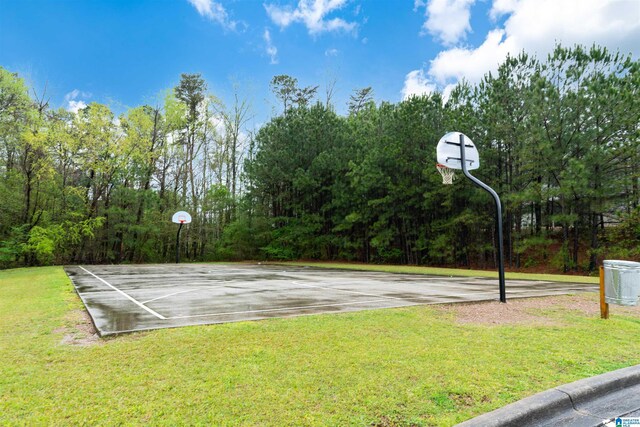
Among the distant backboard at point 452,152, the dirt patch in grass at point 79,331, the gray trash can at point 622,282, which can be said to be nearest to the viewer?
the dirt patch in grass at point 79,331

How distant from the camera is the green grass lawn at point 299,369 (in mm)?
2336

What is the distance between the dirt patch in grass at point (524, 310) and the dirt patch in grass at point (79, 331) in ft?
15.2

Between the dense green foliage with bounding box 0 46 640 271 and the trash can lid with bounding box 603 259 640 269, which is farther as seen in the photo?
the dense green foliage with bounding box 0 46 640 271

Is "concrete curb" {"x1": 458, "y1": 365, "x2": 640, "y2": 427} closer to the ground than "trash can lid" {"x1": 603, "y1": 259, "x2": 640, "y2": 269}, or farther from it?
closer to the ground

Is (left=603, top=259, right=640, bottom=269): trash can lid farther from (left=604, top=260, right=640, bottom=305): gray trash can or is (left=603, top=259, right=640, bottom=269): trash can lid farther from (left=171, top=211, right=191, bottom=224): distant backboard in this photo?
(left=171, top=211, right=191, bottom=224): distant backboard

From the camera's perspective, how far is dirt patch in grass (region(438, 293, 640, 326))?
508 cm

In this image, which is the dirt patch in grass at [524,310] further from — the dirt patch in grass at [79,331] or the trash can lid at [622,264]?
the dirt patch in grass at [79,331]

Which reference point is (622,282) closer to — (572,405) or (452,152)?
(572,405)

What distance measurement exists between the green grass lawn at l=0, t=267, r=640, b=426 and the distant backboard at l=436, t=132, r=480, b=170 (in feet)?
10.9

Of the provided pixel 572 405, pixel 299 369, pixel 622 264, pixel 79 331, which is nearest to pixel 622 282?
pixel 622 264

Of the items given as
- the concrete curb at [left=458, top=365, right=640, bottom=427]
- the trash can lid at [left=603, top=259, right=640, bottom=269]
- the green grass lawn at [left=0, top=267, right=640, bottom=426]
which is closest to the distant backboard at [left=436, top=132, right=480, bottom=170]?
the trash can lid at [left=603, top=259, right=640, bottom=269]

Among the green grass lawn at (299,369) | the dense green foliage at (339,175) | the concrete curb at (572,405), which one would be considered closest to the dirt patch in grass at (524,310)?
the green grass lawn at (299,369)

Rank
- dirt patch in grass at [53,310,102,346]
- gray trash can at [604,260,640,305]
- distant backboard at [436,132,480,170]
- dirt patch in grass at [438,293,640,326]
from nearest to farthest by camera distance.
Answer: dirt patch in grass at [53,310,102,346] < gray trash can at [604,260,640,305] < dirt patch in grass at [438,293,640,326] < distant backboard at [436,132,480,170]

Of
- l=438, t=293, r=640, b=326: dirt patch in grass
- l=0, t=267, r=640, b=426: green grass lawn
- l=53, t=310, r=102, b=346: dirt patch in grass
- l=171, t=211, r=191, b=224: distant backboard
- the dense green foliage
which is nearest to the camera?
l=0, t=267, r=640, b=426: green grass lawn
